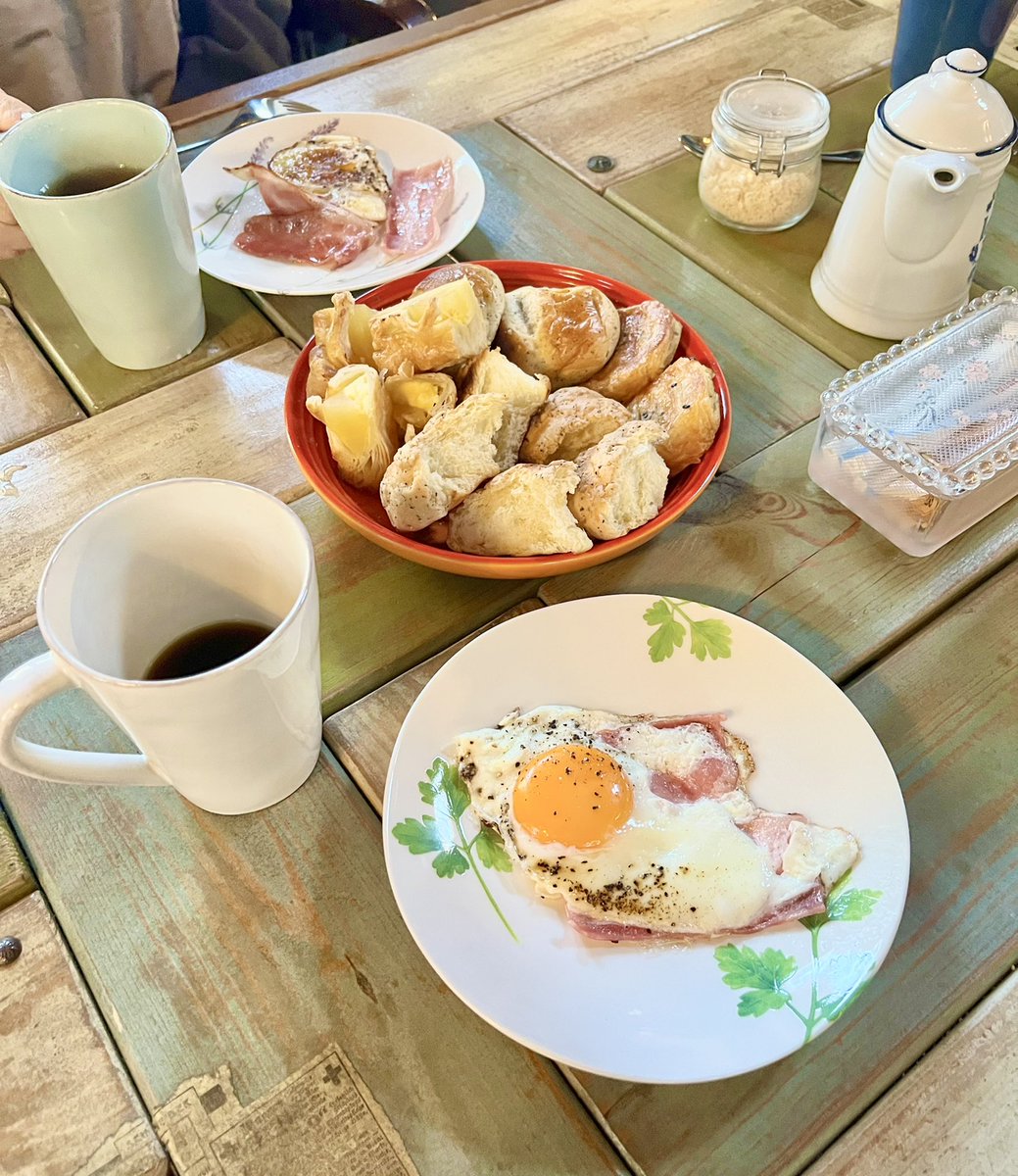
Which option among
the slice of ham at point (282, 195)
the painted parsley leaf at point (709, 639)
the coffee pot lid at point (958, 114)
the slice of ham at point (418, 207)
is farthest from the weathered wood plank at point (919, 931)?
the slice of ham at point (282, 195)

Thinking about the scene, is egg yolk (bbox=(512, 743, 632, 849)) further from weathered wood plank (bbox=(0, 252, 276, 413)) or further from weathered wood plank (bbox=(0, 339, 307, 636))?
weathered wood plank (bbox=(0, 252, 276, 413))

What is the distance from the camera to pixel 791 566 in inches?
34.0

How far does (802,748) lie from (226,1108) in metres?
0.47

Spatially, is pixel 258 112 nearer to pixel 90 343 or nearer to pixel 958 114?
pixel 90 343

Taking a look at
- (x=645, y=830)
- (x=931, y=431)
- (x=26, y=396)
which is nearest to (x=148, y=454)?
(x=26, y=396)

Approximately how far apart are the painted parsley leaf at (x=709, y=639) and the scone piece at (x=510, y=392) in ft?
0.78

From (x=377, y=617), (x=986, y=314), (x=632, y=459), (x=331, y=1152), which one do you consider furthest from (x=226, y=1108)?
(x=986, y=314)

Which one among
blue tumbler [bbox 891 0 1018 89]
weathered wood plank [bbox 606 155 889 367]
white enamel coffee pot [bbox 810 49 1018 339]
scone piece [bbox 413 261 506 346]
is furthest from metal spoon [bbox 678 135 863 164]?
scone piece [bbox 413 261 506 346]

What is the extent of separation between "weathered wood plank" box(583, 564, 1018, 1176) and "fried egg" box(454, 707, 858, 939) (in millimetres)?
96

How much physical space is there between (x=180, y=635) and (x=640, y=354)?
0.52m

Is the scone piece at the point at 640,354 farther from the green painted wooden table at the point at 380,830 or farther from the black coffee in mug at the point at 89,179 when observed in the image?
the black coffee in mug at the point at 89,179

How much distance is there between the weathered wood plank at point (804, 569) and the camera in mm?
822

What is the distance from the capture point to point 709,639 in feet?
2.41

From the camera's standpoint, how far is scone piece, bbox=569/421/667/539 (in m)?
0.77
